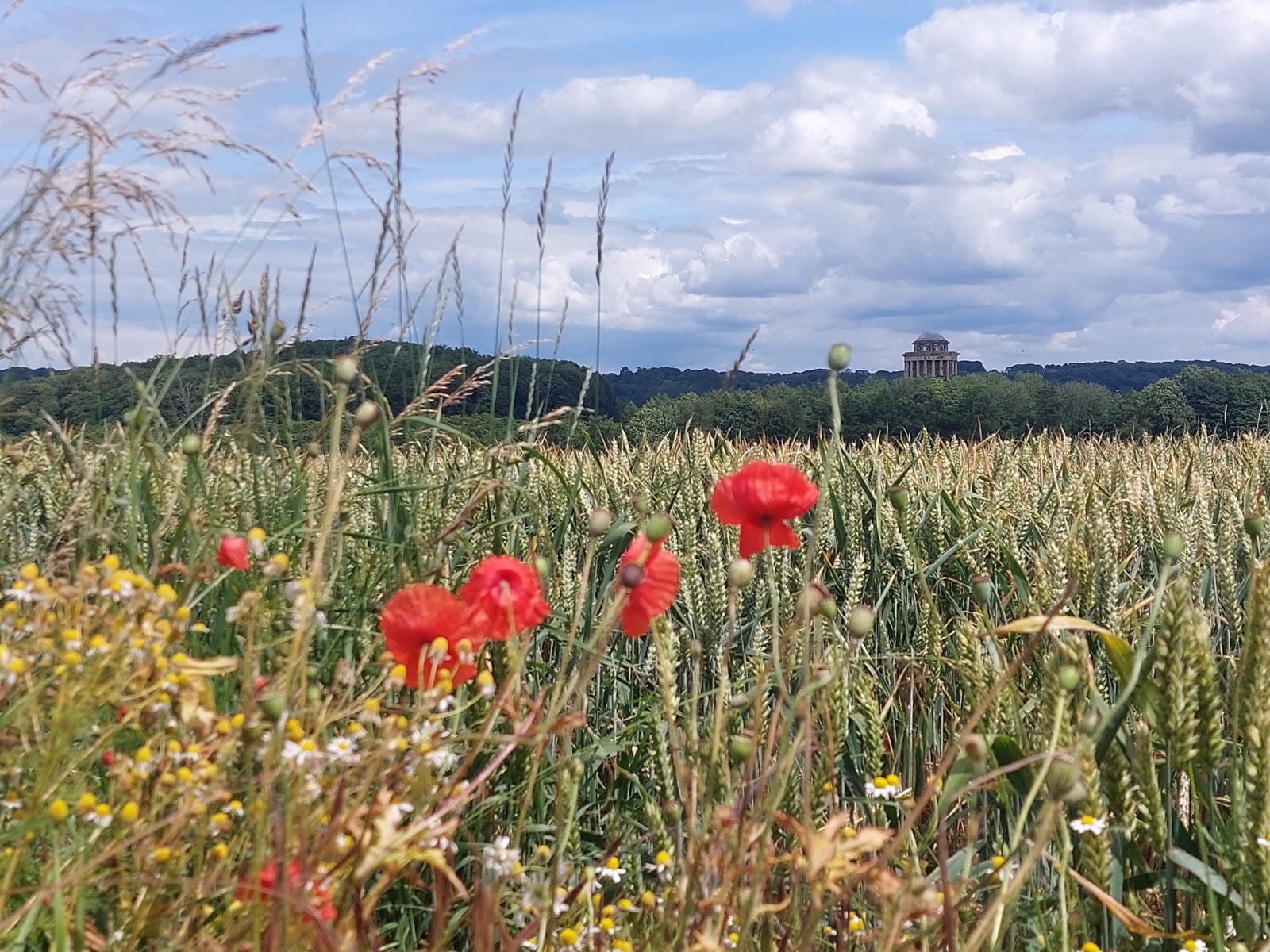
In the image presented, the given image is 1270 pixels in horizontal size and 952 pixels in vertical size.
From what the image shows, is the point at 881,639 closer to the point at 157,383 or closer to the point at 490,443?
the point at 490,443

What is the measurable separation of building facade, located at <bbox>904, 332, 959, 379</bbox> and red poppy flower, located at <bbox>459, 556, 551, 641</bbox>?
9122 centimetres

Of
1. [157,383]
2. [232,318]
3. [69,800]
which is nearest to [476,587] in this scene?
[69,800]

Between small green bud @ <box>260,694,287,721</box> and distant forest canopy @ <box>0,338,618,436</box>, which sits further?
distant forest canopy @ <box>0,338,618,436</box>

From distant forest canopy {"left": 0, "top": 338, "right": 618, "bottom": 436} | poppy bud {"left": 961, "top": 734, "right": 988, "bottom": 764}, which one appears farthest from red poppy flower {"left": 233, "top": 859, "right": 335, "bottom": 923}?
distant forest canopy {"left": 0, "top": 338, "right": 618, "bottom": 436}

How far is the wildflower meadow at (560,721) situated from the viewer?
1.12 meters

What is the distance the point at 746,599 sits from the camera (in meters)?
2.82

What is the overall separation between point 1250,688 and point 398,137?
2370 mm

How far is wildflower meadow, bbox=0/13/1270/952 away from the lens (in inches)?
43.9

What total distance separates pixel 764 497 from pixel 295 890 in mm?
796

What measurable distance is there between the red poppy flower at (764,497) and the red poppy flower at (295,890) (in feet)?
2.21

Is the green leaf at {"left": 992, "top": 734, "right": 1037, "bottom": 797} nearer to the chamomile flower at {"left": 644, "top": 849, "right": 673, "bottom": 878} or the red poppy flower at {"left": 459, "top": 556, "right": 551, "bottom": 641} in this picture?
the chamomile flower at {"left": 644, "top": 849, "right": 673, "bottom": 878}

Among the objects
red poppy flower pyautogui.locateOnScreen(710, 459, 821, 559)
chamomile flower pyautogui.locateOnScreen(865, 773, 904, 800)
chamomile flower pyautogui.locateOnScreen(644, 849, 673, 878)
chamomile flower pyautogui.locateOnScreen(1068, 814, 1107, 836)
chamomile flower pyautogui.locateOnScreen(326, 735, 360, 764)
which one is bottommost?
chamomile flower pyautogui.locateOnScreen(644, 849, 673, 878)

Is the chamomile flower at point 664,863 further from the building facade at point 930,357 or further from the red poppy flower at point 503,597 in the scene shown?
the building facade at point 930,357

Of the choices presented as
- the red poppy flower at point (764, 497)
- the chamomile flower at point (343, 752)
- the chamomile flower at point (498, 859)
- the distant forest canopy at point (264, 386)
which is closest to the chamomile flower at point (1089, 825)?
the red poppy flower at point (764, 497)
